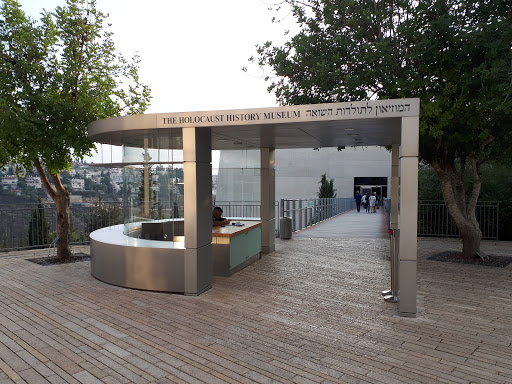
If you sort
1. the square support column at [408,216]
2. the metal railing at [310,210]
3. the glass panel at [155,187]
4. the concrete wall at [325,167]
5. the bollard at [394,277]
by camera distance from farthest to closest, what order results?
the concrete wall at [325,167]
the metal railing at [310,210]
the glass panel at [155,187]
the bollard at [394,277]
the square support column at [408,216]

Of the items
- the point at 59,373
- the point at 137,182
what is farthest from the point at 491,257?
the point at 59,373

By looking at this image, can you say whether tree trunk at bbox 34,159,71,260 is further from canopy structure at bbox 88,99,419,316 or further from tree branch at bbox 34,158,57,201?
canopy structure at bbox 88,99,419,316

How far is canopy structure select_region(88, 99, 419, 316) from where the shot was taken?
625 cm

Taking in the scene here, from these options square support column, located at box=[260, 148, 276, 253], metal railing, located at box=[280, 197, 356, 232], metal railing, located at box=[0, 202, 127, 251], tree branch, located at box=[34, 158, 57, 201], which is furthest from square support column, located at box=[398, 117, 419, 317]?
metal railing, located at box=[280, 197, 356, 232]

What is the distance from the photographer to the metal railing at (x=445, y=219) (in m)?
15.6

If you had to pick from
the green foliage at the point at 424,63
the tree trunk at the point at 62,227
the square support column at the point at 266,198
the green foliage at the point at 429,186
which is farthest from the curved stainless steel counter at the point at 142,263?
the green foliage at the point at 429,186

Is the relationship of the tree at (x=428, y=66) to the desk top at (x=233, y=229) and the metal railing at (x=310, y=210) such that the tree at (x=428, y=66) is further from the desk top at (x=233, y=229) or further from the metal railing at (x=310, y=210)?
the metal railing at (x=310, y=210)

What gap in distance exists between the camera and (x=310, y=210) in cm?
A: 2055

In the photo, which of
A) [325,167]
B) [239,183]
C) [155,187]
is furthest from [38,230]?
[325,167]

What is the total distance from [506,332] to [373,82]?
6724 millimetres

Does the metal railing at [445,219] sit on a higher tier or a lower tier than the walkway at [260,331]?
higher

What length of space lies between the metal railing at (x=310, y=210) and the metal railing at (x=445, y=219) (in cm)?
502

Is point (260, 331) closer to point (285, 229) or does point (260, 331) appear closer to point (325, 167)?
point (285, 229)

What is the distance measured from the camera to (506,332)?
18.9ft
